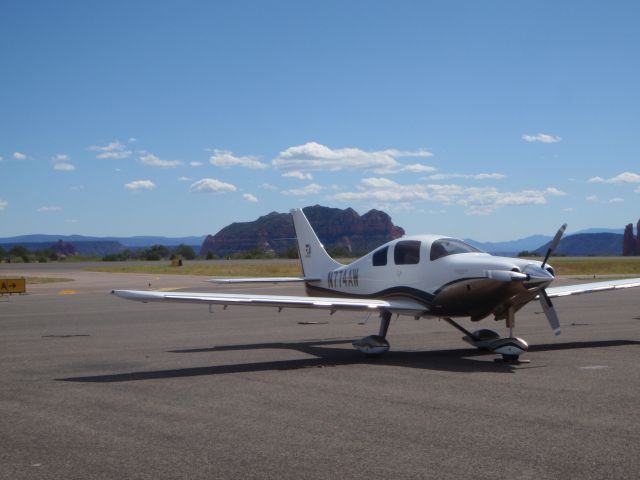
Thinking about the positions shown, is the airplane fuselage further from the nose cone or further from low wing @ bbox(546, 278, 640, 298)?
low wing @ bbox(546, 278, 640, 298)

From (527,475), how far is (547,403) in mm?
3343

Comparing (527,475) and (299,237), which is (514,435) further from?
(299,237)

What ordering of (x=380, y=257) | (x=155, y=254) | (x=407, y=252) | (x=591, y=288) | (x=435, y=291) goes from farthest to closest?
1. (x=155, y=254)
2. (x=591, y=288)
3. (x=380, y=257)
4. (x=407, y=252)
5. (x=435, y=291)

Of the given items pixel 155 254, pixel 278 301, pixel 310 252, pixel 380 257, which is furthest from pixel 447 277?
pixel 155 254

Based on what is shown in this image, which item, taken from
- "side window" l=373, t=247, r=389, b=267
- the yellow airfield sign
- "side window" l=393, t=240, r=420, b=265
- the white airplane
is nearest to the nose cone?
the white airplane

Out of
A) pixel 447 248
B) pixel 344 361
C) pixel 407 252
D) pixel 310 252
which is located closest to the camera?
pixel 344 361

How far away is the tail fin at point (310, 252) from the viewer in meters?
18.7

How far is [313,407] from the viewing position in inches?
370

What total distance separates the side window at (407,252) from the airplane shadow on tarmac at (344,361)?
181cm

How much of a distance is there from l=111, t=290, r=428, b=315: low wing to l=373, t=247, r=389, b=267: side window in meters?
0.97

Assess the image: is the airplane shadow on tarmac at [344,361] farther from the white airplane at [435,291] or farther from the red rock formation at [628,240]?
the red rock formation at [628,240]

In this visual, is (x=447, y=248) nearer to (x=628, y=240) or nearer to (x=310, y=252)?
(x=310, y=252)

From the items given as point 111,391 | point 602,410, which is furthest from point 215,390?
point 602,410

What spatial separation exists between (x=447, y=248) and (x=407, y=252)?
0.91 m
